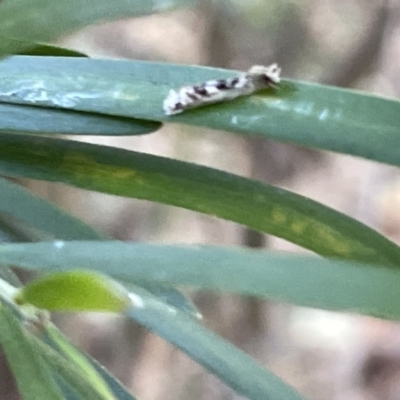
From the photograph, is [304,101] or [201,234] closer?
[304,101]

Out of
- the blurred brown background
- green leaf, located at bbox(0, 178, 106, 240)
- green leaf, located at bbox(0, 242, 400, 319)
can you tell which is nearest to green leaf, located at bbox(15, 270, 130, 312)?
green leaf, located at bbox(0, 242, 400, 319)

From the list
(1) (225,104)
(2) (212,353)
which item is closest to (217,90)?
(1) (225,104)

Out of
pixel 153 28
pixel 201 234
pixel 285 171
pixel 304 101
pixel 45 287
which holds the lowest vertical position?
pixel 45 287

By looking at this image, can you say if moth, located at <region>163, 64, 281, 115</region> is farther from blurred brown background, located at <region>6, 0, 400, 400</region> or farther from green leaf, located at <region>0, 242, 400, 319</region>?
blurred brown background, located at <region>6, 0, 400, 400</region>

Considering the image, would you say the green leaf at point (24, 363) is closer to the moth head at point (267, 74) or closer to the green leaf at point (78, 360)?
the green leaf at point (78, 360)

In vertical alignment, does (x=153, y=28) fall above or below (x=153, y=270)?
above

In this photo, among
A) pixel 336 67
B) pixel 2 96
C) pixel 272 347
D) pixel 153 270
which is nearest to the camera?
pixel 153 270

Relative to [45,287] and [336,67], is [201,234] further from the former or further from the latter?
[45,287]

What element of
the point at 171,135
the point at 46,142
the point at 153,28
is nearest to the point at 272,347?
the point at 171,135

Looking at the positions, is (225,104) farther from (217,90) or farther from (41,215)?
(41,215)
